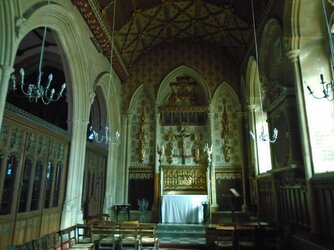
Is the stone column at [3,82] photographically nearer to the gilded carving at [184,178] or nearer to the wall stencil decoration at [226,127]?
the gilded carving at [184,178]

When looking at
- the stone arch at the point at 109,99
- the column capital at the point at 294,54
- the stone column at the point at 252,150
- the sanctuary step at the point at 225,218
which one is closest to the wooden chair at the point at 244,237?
the column capital at the point at 294,54

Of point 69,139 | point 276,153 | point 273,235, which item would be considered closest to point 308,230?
point 273,235

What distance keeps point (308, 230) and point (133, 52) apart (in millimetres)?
10102

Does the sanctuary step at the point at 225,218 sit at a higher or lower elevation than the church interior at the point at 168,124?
lower

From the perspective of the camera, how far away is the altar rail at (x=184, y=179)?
447 inches

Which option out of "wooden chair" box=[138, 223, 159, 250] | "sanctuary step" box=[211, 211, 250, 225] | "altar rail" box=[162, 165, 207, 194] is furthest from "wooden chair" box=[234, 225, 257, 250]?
"altar rail" box=[162, 165, 207, 194]

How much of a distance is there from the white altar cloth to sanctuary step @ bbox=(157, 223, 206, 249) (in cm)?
62

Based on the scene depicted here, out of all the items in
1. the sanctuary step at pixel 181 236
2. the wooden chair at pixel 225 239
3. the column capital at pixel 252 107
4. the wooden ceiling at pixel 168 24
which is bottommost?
the sanctuary step at pixel 181 236

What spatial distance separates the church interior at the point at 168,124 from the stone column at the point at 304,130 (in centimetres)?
3

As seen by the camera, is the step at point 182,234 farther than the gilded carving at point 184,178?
No

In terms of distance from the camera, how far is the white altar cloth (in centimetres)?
1016

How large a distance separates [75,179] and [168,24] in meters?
7.90

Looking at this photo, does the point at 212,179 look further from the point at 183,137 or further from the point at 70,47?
the point at 70,47

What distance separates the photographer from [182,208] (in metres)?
10.3
